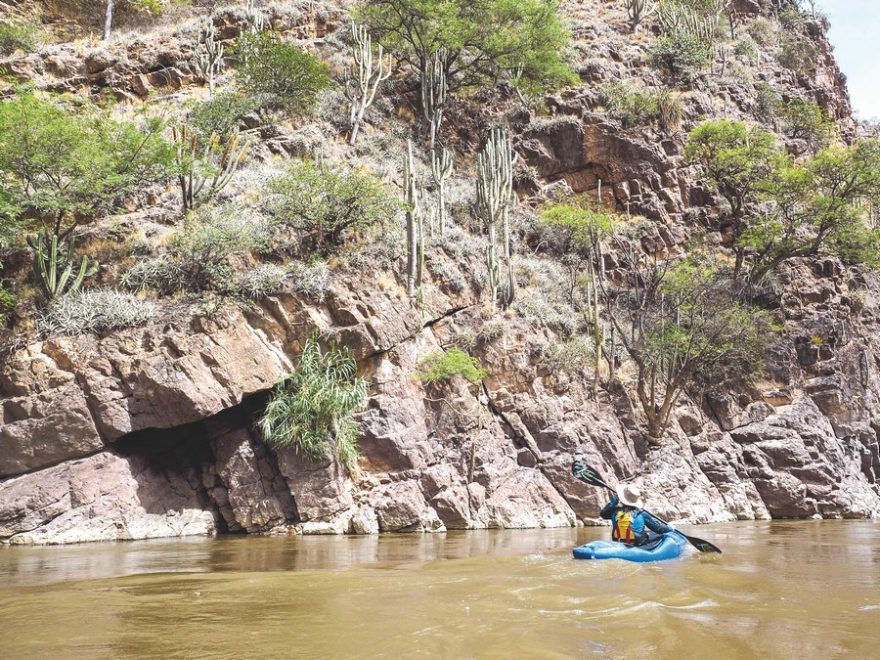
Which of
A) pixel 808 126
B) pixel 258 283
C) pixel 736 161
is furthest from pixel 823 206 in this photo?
pixel 258 283

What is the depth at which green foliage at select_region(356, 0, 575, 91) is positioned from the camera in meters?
21.8

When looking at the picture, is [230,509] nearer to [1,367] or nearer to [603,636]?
[1,367]

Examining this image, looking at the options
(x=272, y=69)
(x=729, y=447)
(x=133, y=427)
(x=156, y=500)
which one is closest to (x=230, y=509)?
(x=156, y=500)

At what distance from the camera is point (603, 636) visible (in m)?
4.19

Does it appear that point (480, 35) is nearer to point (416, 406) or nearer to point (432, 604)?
point (416, 406)

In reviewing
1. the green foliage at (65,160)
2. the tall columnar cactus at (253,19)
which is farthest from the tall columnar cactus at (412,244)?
the tall columnar cactus at (253,19)

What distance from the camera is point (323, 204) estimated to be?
15492mm

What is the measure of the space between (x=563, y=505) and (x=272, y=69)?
16.6 m

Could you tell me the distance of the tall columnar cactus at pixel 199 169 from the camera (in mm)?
15203

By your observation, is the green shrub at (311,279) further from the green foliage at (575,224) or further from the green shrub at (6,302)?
the green foliage at (575,224)

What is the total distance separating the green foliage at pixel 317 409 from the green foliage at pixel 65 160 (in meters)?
5.71

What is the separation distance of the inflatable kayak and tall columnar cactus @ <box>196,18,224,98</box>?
63.1 feet

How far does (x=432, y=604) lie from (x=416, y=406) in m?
8.97

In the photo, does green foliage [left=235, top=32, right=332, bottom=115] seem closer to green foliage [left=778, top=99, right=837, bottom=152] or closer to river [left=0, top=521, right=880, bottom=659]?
river [left=0, top=521, right=880, bottom=659]
